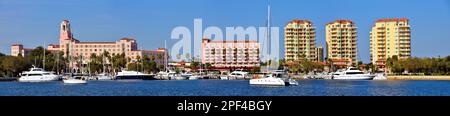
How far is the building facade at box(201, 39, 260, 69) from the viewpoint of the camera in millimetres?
95250

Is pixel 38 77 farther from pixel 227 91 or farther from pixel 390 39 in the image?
pixel 390 39

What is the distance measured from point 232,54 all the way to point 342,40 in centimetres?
1765

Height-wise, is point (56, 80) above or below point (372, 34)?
below

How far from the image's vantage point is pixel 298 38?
326 feet

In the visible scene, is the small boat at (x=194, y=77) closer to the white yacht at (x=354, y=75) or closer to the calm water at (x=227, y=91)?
the white yacht at (x=354, y=75)

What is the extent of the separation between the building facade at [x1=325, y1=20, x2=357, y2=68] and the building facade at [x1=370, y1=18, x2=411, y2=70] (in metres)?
4.24

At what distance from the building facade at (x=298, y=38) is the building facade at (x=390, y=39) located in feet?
32.2

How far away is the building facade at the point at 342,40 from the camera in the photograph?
99.2 metres

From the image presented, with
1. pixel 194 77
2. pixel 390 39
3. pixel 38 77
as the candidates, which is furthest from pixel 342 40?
pixel 38 77
